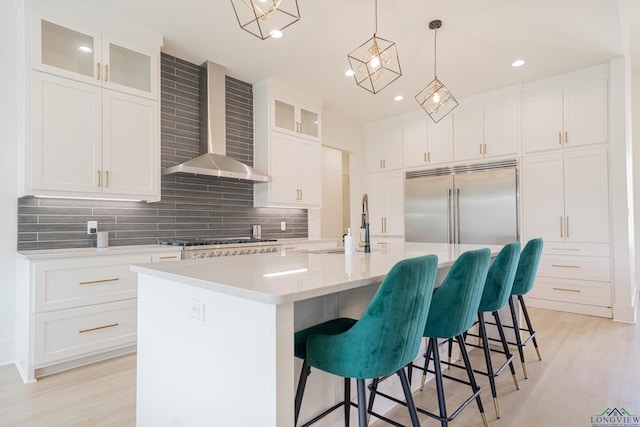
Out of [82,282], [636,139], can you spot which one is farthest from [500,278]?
[636,139]

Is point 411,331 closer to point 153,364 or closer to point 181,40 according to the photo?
point 153,364

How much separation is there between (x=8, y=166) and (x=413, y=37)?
12.1ft

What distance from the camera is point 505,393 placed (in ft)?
7.24

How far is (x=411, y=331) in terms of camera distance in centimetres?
119

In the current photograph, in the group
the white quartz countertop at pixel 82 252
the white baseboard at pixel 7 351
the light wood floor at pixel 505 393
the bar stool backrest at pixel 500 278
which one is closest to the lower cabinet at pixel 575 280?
the light wood floor at pixel 505 393

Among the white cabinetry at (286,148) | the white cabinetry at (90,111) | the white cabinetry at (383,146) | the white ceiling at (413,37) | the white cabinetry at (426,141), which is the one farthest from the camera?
the white cabinetry at (383,146)

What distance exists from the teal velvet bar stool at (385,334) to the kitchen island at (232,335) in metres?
0.16

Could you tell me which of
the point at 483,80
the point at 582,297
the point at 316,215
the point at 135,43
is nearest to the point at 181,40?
the point at 135,43

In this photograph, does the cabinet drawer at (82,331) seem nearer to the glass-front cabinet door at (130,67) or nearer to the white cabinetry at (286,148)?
the glass-front cabinet door at (130,67)

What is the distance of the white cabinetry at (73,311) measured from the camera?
238 centimetres

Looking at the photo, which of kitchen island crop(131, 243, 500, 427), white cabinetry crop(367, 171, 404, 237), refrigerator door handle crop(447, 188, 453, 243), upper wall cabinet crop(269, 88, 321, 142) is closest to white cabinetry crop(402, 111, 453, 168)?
white cabinetry crop(367, 171, 404, 237)

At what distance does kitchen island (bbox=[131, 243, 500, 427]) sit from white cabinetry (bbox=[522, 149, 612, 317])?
324 cm

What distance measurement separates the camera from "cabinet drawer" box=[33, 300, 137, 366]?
240cm

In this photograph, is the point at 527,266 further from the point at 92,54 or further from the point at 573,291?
the point at 92,54
